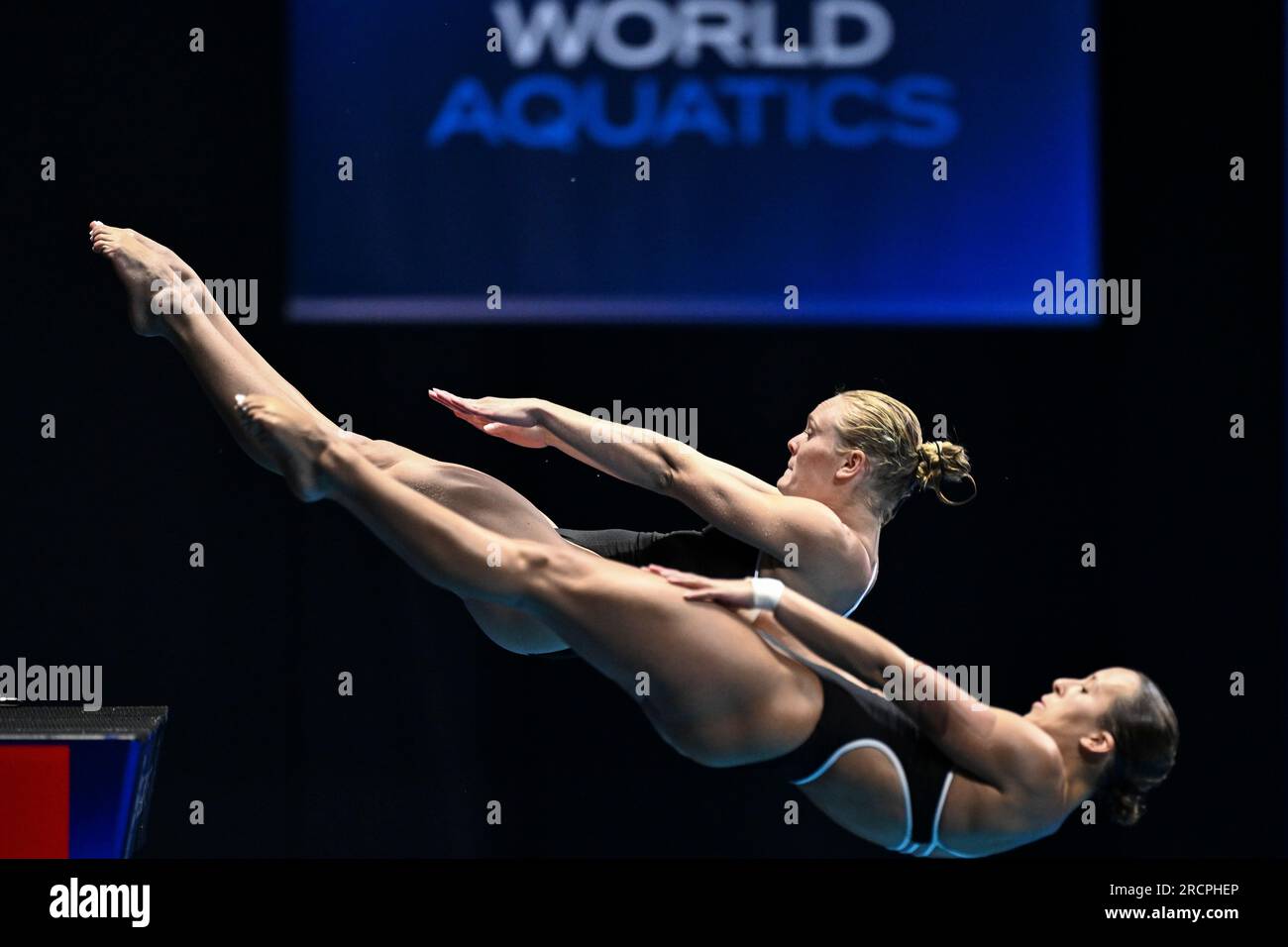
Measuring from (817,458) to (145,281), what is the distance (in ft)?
5.95

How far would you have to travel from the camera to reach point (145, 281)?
163 inches

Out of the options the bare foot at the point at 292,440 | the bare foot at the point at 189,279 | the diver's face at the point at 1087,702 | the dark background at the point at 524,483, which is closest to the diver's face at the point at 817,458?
the diver's face at the point at 1087,702

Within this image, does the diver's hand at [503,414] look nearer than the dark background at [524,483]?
Yes

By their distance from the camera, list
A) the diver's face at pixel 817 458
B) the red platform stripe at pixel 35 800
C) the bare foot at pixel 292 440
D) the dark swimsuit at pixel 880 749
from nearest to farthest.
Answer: the bare foot at pixel 292 440 < the dark swimsuit at pixel 880 749 < the red platform stripe at pixel 35 800 < the diver's face at pixel 817 458

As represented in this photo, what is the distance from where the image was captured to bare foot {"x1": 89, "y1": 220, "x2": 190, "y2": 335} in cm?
412

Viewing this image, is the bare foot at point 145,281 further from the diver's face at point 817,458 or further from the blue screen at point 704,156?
the diver's face at point 817,458

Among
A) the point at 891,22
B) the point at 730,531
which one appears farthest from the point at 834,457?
the point at 891,22

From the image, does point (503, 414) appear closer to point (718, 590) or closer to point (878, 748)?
point (718, 590)

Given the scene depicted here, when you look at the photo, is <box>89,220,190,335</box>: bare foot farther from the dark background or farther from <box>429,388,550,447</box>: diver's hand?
the dark background

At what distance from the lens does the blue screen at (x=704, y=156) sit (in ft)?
17.1

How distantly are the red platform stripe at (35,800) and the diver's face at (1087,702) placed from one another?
2.35 metres

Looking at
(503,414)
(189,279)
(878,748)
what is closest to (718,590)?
(878,748)
